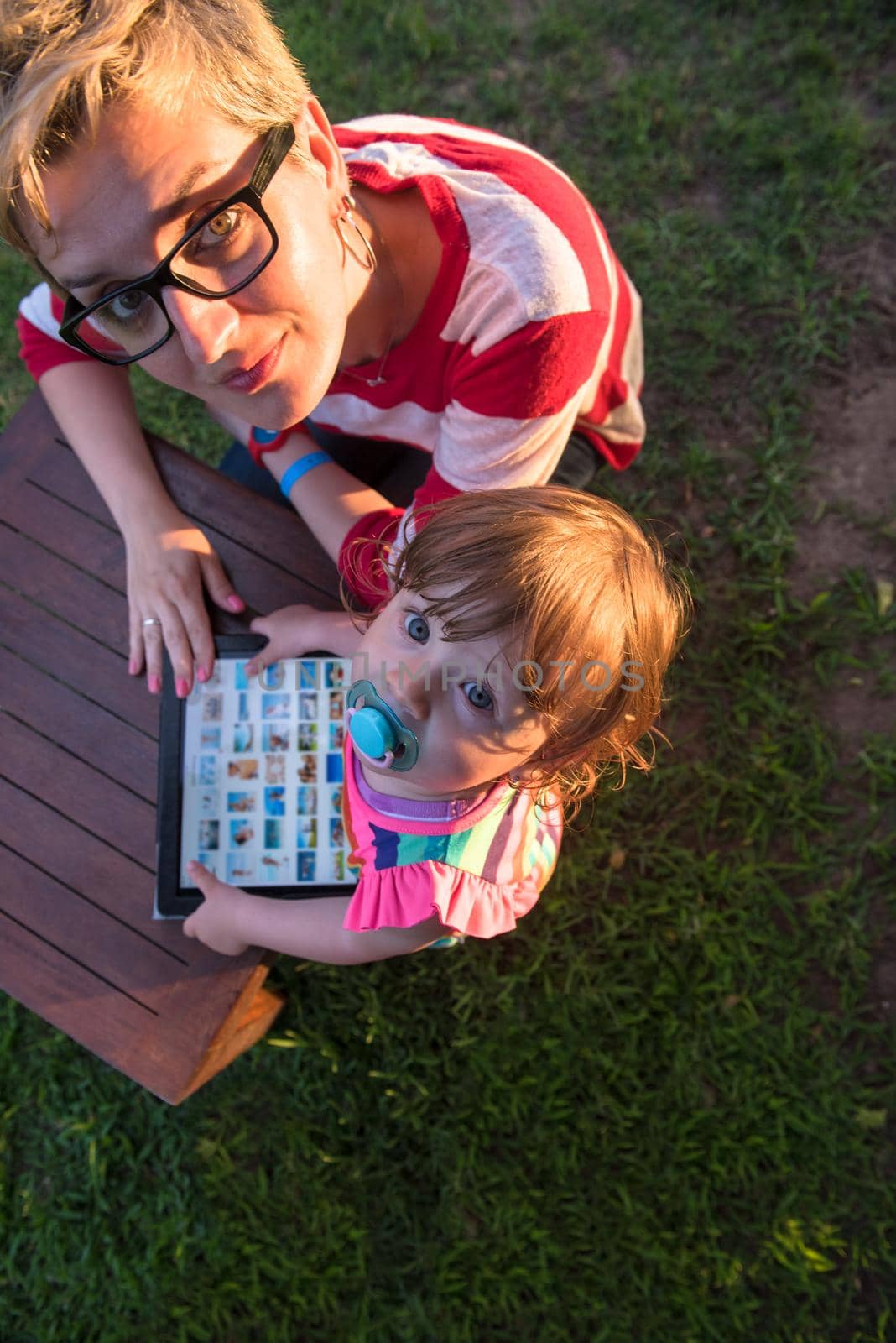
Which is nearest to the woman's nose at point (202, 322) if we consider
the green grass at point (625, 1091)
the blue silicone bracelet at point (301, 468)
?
the blue silicone bracelet at point (301, 468)

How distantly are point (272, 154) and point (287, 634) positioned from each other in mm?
857

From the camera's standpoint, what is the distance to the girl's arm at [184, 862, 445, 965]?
163cm

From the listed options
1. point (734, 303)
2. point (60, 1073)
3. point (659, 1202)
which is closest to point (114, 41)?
point (734, 303)

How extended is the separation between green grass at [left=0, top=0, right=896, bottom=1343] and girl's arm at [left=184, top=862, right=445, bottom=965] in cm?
80

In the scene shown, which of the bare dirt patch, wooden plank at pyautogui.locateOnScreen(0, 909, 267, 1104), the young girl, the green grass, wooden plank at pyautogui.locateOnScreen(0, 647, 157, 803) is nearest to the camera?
the young girl

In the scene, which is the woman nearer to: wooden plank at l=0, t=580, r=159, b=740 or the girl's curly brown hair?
wooden plank at l=0, t=580, r=159, b=740

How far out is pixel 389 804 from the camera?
1.52m

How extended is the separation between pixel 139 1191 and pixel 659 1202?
1.35 meters

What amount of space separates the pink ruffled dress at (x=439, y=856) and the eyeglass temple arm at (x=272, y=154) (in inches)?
35.4

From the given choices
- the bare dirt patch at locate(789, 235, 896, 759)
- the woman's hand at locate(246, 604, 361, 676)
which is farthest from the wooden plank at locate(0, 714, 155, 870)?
the bare dirt patch at locate(789, 235, 896, 759)

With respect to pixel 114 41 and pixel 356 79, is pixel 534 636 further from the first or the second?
pixel 356 79

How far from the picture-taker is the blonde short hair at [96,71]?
1.08 m

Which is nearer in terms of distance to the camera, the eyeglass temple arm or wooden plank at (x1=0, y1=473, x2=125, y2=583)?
the eyeglass temple arm

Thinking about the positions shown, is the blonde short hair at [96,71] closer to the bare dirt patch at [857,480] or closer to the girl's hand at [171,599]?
the girl's hand at [171,599]
